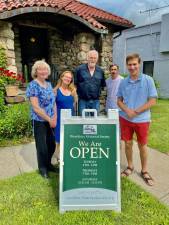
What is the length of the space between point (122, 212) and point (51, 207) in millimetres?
861

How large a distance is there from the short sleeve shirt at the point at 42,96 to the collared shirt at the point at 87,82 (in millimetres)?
911

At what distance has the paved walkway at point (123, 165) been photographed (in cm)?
321

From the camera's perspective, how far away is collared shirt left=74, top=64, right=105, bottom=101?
→ 12.7 feet

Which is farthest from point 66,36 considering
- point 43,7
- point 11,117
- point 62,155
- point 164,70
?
point 164,70

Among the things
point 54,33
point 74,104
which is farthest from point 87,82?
point 54,33

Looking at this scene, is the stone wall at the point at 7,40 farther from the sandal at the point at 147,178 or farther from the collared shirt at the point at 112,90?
the sandal at the point at 147,178

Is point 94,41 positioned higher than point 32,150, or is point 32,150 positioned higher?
point 94,41

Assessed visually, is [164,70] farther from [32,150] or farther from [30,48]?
[32,150]

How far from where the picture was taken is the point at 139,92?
305 centimetres

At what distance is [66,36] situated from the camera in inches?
324

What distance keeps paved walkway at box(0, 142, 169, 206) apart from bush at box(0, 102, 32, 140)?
1.37 feet

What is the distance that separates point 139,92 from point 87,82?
43.7 inches

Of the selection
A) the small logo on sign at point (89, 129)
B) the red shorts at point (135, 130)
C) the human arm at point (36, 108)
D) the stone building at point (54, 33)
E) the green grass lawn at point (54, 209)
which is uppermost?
the stone building at point (54, 33)

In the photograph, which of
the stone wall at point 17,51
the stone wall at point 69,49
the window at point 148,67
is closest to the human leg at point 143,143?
the stone wall at point 69,49
